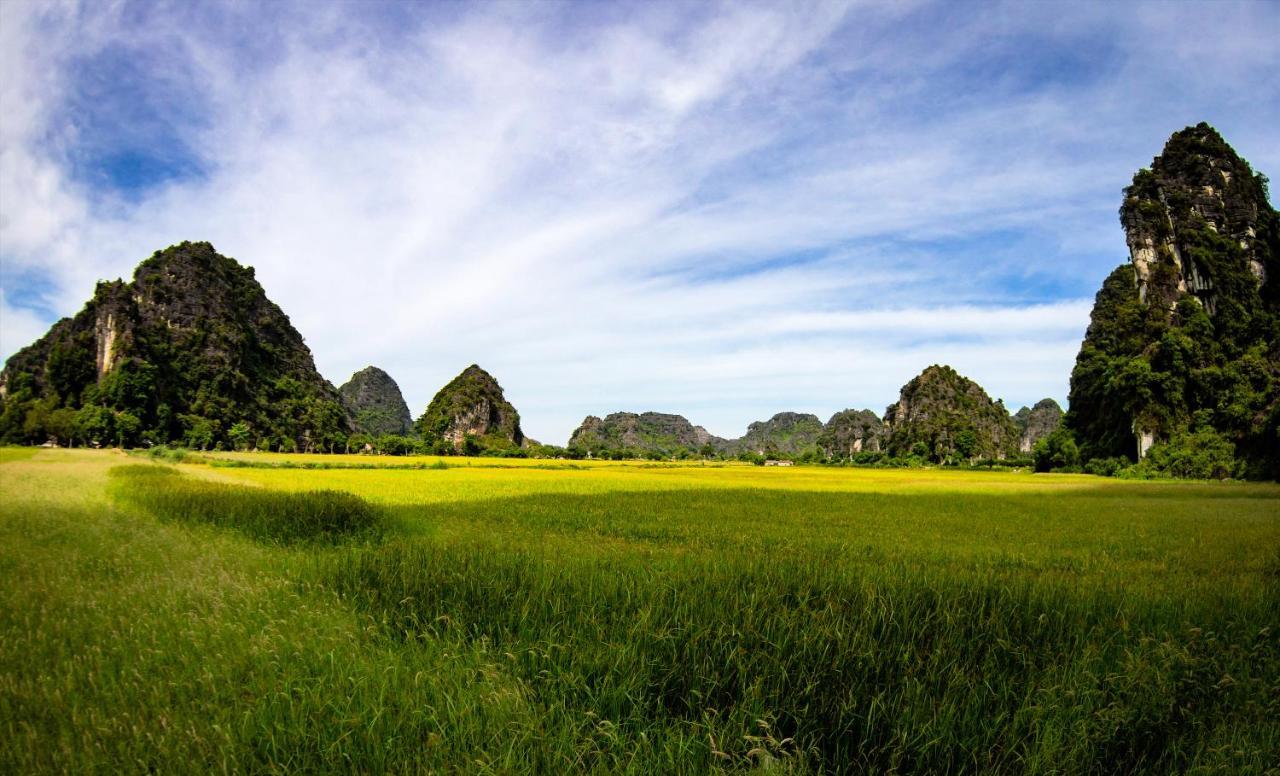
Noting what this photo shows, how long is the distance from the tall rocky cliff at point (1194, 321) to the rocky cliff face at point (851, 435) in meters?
104

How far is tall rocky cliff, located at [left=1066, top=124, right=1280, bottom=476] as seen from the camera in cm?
4816

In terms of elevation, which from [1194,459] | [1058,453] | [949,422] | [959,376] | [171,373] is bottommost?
Answer: [1058,453]

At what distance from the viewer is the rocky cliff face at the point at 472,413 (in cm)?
13750

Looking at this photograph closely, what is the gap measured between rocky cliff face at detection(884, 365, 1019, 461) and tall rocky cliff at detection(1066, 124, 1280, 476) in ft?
150

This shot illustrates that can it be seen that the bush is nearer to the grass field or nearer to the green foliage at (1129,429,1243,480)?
the green foliage at (1129,429,1243,480)

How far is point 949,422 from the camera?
12138cm

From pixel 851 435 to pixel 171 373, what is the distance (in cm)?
17226

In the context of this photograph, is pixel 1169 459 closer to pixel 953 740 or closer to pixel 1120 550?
pixel 1120 550

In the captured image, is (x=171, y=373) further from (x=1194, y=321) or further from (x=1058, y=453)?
(x=1194, y=321)

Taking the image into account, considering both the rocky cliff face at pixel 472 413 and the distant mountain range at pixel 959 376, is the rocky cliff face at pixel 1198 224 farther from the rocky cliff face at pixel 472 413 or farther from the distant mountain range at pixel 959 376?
the rocky cliff face at pixel 472 413

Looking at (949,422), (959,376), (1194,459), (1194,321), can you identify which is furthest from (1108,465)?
(959,376)

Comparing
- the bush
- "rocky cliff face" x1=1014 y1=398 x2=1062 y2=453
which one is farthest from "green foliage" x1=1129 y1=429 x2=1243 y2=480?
"rocky cliff face" x1=1014 y1=398 x2=1062 y2=453

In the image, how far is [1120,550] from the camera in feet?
35.4

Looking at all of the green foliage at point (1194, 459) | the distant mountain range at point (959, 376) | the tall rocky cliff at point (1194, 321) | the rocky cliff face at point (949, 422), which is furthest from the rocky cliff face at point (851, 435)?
the green foliage at point (1194, 459)
